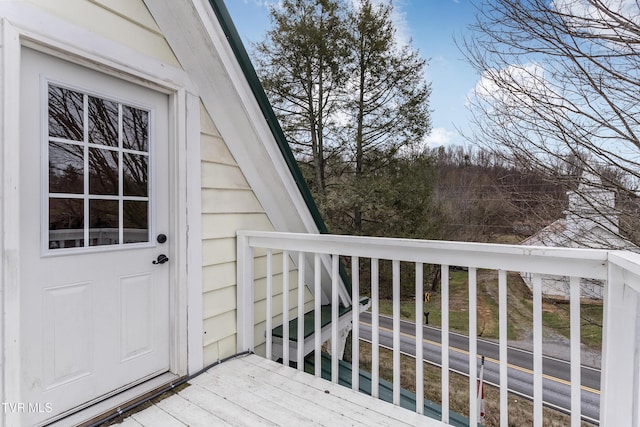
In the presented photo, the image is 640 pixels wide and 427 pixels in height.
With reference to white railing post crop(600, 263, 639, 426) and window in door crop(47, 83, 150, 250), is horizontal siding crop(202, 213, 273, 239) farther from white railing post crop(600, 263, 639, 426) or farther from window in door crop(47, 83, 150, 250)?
white railing post crop(600, 263, 639, 426)

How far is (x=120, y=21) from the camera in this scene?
191 centimetres

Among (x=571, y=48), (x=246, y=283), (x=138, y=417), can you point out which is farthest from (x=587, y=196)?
(x=138, y=417)

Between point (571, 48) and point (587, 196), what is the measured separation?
1526mm

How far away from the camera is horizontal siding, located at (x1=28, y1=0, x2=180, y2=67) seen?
169 centimetres

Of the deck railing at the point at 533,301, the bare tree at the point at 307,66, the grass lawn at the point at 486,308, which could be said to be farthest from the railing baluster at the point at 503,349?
the bare tree at the point at 307,66


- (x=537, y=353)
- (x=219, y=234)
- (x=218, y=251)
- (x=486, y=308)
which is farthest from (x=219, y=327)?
(x=486, y=308)

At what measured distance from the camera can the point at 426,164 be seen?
11.1 meters

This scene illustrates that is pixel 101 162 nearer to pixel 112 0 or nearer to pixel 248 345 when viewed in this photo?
pixel 112 0

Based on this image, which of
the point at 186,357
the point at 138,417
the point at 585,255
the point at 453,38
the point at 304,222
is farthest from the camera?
the point at 453,38

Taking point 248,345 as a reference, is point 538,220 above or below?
above

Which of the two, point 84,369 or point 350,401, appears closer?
point 84,369

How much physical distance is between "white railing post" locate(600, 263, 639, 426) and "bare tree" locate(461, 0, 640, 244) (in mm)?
2804

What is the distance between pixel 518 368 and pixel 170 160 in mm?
11781

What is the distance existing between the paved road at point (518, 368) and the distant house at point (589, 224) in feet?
22.0
